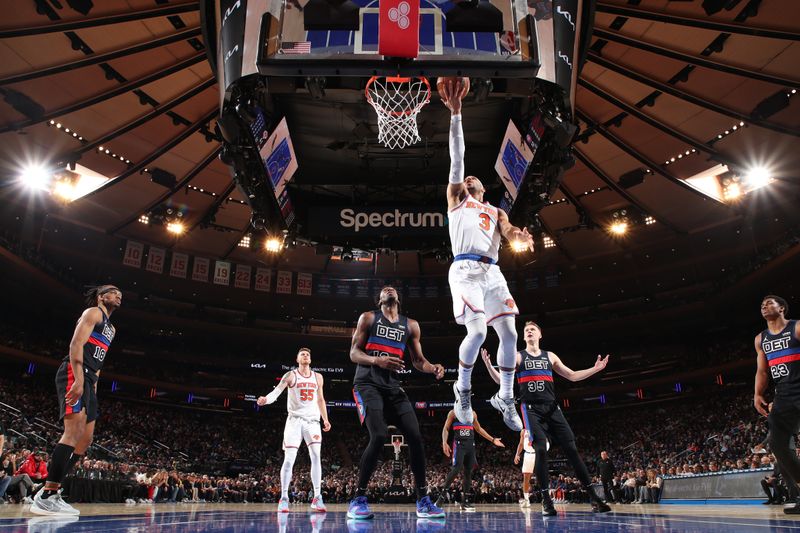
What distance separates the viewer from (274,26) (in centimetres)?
750

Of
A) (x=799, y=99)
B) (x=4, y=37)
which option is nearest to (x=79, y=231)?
(x=4, y=37)

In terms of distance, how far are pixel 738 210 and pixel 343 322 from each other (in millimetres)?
25301

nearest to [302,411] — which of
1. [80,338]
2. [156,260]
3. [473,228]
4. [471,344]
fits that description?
[80,338]

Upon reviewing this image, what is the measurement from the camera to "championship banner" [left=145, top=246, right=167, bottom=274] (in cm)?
3148

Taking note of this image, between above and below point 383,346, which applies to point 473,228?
above

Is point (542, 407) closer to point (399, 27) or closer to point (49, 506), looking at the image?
point (399, 27)

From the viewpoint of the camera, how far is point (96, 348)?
6.40 metres

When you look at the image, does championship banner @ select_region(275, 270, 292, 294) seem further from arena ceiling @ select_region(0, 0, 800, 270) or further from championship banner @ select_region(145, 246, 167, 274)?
arena ceiling @ select_region(0, 0, 800, 270)

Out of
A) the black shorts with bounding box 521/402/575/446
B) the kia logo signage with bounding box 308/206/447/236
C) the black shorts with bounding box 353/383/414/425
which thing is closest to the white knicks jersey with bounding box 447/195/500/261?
the black shorts with bounding box 353/383/414/425

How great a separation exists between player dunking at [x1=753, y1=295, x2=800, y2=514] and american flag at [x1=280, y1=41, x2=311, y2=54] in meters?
6.62

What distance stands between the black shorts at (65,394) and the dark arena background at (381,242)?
0.05m

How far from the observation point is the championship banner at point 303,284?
3606cm

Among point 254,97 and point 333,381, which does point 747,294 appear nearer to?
point 333,381

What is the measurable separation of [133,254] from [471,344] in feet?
98.8
